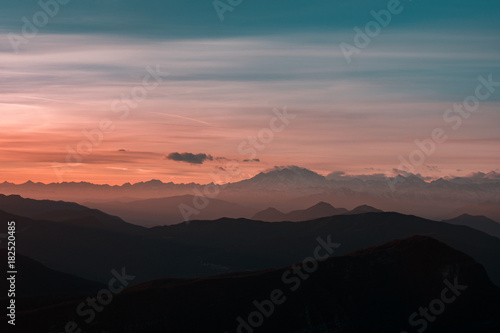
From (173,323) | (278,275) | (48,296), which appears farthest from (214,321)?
(48,296)

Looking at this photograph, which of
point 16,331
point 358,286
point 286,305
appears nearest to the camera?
point 16,331

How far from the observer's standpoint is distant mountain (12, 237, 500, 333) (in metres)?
164

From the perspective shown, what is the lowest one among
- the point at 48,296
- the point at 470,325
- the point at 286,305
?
the point at 470,325

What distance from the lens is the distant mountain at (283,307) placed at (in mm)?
163875

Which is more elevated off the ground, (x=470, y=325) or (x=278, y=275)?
(x=278, y=275)

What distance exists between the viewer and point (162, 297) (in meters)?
175

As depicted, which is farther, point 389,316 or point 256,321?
point 389,316

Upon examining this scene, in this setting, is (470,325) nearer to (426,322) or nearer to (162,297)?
(426,322)

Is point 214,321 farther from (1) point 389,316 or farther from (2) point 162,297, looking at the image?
(1) point 389,316

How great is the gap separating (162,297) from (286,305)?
129 ft

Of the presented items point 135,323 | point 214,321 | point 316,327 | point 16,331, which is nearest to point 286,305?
point 316,327

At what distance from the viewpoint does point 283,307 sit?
179250 millimetres

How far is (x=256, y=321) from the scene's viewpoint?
17175 cm

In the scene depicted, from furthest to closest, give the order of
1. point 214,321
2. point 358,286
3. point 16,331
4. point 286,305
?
point 358,286 → point 286,305 → point 214,321 → point 16,331
